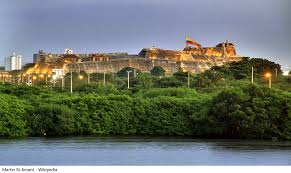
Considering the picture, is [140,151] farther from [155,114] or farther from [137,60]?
[137,60]

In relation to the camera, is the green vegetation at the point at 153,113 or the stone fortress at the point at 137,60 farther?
the stone fortress at the point at 137,60

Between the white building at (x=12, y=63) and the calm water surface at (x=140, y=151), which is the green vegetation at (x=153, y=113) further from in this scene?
the white building at (x=12, y=63)

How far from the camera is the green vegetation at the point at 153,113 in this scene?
34.5ft

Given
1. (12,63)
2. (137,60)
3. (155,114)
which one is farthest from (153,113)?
(137,60)

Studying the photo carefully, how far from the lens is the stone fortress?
18.2 metres

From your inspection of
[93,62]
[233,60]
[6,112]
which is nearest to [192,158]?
[6,112]

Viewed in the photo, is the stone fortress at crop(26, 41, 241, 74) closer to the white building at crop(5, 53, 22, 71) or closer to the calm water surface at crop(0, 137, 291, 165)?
the white building at crop(5, 53, 22, 71)

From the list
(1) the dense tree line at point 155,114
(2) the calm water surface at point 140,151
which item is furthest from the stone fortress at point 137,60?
(2) the calm water surface at point 140,151

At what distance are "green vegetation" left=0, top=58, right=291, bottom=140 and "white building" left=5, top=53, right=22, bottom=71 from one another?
3747 mm

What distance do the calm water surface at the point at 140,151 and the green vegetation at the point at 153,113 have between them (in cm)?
29

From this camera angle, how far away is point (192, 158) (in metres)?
8.98

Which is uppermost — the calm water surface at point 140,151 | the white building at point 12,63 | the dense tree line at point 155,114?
the white building at point 12,63

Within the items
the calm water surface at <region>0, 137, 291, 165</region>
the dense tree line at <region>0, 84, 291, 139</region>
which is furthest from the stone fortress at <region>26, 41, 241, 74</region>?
the calm water surface at <region>0, 137, 291, 165</region>
